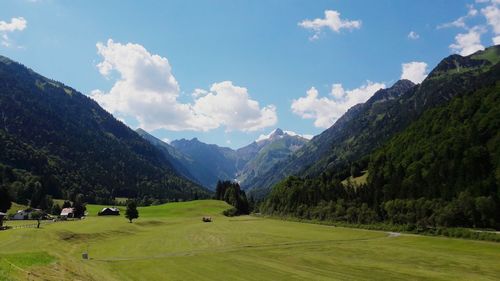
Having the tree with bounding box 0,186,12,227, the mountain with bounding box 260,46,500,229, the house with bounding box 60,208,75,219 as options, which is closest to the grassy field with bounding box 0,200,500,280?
the mountain with bounding box 260,46,500,229

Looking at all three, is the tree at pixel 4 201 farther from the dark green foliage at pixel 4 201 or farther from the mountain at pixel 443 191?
the mountain at pixel 443 191

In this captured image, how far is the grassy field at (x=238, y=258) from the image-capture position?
52703mm

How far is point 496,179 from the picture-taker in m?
136

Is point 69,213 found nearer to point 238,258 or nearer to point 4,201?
point 4,201

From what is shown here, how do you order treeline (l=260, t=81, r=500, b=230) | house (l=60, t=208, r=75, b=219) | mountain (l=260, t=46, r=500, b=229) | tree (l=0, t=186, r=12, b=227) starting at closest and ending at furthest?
1. mountain (l=260, t=46, r=500, b=229)
2. treeline (l=260, t=81, r=500, b=230)
3. tree (l=0, t=186, r=12, b=227)
4. house (l=60, t=208, r=75, b=219)

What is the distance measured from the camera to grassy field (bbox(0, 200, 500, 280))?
52.7 meters

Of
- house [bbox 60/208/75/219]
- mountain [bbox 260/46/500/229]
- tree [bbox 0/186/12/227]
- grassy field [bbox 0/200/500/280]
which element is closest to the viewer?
grassy field [bbox 0/200/500/280]

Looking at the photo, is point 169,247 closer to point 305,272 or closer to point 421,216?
point 305,272

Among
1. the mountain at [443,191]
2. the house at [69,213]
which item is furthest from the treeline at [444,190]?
the house at [69,213]

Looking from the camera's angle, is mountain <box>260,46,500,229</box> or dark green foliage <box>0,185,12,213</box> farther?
dark green foliage <box>0,185,12,213</box>

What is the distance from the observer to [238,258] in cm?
7175

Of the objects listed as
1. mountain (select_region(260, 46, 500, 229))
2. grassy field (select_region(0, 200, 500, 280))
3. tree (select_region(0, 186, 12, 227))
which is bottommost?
grassy field (select_region(0, 200, 500, 280))

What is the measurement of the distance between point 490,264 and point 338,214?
113 metres

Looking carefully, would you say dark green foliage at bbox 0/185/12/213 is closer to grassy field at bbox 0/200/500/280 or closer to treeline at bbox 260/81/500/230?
grassy field at bbox 0/200/500/280
